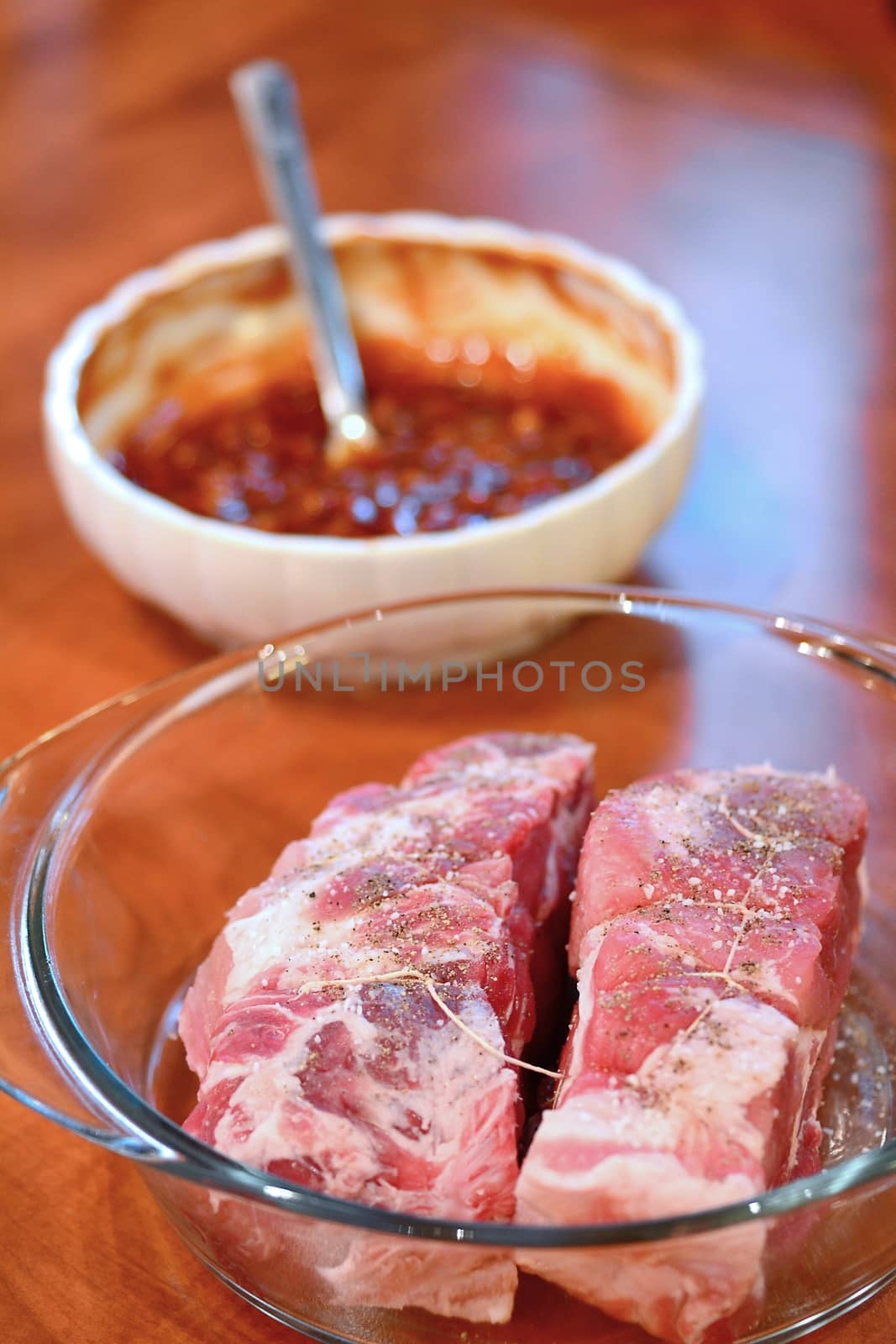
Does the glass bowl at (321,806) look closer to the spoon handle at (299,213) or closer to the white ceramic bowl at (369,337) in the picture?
the white ceramic bowl at (369,337)

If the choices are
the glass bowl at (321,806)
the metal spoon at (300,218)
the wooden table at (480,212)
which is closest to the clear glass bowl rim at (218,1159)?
the glass bowl at (321,806)

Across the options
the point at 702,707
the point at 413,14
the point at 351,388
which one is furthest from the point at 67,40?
the point at 702,707

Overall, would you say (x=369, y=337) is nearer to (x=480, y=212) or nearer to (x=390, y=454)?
(x=390, y=454)

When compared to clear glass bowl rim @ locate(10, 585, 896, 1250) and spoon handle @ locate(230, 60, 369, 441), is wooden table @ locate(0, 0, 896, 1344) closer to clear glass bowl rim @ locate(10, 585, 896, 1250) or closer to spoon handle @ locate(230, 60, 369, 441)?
clear glass bowl rim @ locate(10, 585, 896, 1250)

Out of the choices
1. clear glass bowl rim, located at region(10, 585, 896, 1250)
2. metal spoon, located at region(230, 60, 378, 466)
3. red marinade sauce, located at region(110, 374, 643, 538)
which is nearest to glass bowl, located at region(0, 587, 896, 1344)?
clear glass bowl rim, located at region(10, 585, 896, 1250)

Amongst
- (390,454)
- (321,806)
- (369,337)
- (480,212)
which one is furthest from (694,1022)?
(480,212)

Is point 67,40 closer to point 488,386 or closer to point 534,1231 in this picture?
point 488,386

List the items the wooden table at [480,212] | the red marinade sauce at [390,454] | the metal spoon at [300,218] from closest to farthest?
the wooden table at [480,212], the red marinade sauce at [390,454], the metal spoon at [300,218]
